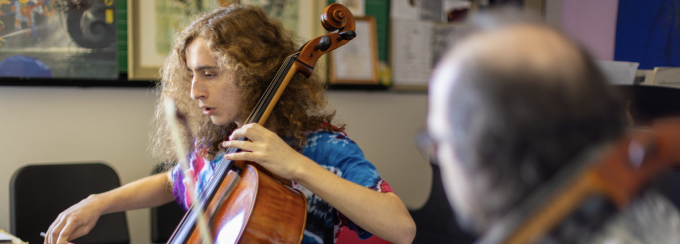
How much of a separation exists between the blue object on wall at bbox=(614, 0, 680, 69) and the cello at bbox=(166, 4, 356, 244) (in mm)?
2026

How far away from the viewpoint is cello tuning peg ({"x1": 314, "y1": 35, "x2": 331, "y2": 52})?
1163 millimetres

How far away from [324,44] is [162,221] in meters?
1.21

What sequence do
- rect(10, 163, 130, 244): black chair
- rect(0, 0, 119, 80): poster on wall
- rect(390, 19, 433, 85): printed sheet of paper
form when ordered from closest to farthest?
rect(10, 163, 130, 244): black chair → rect(0, 0, 119, 80): poster on wall → rect(390, 19, 433, 85): printed sheet of paper

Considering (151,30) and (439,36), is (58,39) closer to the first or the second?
(151,30)

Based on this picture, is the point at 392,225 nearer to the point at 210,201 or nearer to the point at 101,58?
the point at 210,201

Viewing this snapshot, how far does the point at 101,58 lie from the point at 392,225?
1.57m

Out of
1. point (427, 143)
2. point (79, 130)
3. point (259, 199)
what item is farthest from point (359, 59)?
point (427, 143)

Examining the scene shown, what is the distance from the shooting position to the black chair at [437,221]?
2.28 m

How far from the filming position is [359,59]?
2.51 meters

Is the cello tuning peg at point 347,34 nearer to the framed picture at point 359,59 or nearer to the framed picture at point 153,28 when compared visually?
the framed picture at point 153,28

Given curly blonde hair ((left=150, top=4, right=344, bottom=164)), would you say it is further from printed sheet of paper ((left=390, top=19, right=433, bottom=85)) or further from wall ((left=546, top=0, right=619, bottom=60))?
wall ((left=546, top=0, right=619, bottom=60))

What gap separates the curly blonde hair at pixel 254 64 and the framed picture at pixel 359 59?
1134mm

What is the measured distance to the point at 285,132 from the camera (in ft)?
4.00

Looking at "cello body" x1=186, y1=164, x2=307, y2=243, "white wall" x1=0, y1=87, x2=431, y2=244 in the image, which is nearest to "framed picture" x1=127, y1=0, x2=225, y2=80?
"white wall" x1=0, y1=87, x2=431, y2=244
